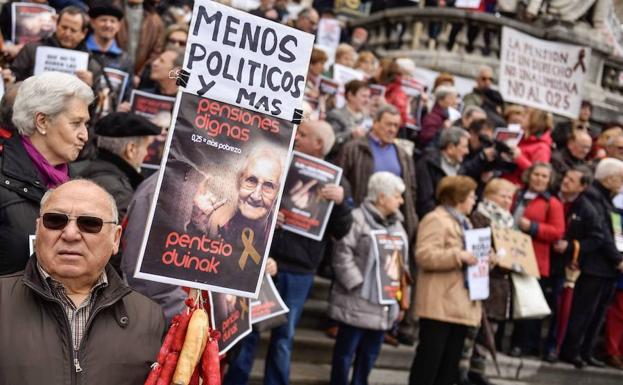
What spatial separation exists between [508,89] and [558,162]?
3.67 ft

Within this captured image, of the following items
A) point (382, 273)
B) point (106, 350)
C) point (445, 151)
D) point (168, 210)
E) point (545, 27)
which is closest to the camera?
point (106, 350)

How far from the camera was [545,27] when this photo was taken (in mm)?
16172

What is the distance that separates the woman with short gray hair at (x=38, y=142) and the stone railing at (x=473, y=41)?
43.1 feet

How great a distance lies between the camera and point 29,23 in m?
7.55

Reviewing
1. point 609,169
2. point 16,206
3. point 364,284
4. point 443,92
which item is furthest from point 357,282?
point 443,92

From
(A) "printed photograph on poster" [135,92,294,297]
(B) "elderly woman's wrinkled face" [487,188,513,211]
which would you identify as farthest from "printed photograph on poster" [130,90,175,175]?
(B) "elderly woman's wrinkled face" [487,188,513,211]

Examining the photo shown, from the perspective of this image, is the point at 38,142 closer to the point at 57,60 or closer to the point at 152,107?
the point at 57,60

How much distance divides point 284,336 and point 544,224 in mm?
3613

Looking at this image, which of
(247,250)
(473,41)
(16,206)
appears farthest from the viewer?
(473,41)

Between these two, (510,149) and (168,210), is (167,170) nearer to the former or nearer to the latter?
(168,210)

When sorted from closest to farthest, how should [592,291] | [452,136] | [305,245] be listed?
[305,245] → [452,136] → [592,291]

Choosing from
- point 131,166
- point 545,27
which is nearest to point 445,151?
point 131,166

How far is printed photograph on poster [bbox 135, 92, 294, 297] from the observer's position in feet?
12.2

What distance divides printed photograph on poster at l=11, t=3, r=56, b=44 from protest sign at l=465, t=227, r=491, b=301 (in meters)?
4.06
